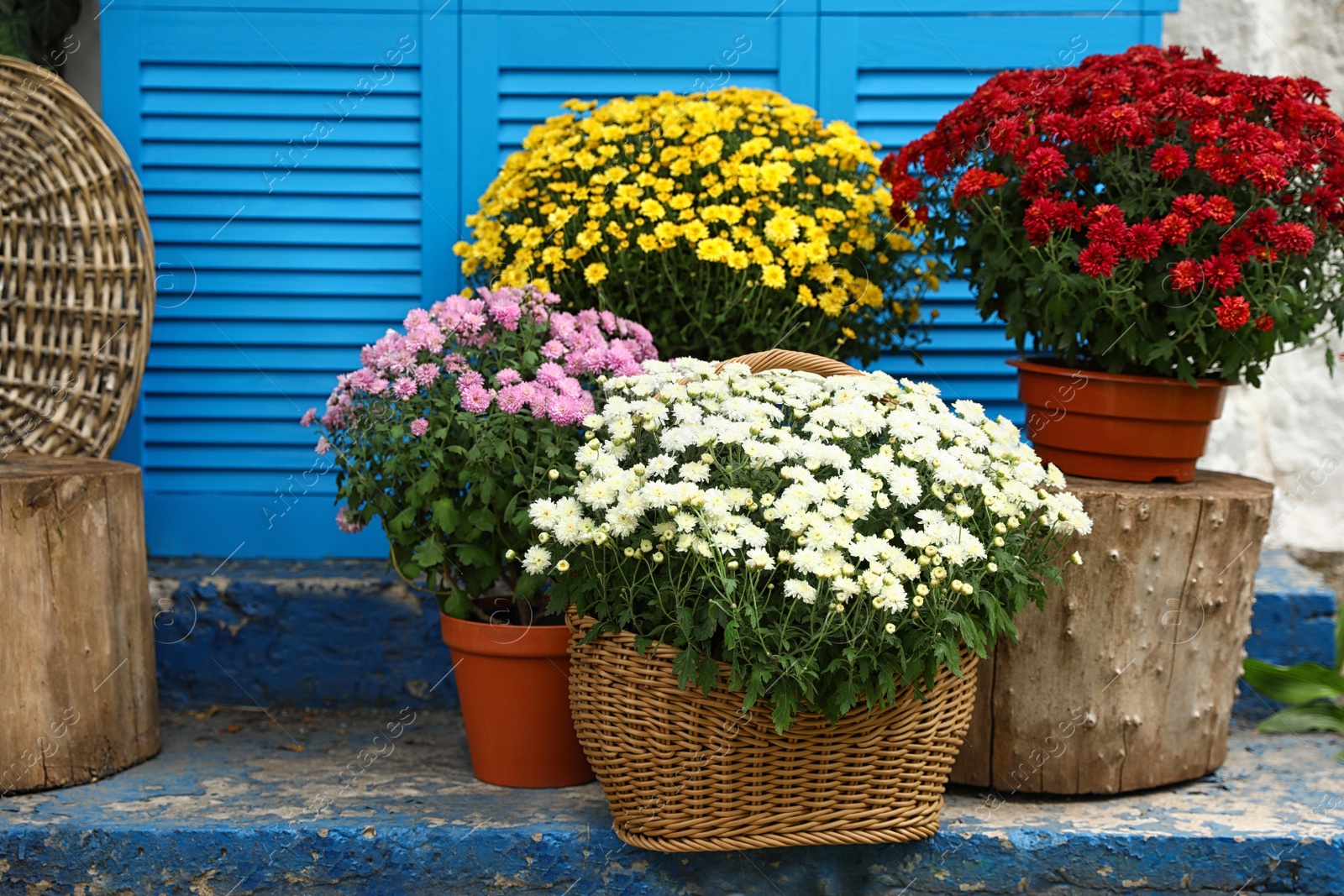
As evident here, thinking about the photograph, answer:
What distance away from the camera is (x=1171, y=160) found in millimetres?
2330

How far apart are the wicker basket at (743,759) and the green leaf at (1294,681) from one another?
50.0 inches

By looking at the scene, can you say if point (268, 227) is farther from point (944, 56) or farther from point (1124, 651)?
point (1124, 651)

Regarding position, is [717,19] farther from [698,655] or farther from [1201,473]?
[698,655]

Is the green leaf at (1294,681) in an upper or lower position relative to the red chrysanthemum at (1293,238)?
lower

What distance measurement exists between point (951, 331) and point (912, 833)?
1.54 metres

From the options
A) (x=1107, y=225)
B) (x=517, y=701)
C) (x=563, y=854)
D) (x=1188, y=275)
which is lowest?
(x=563, y=854)

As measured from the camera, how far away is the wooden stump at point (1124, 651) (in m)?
2.45

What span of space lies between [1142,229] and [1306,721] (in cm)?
140

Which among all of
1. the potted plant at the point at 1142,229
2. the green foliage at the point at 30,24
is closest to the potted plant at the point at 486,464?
the potted plant at the point at 1142,229

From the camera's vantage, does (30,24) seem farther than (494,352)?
Yes

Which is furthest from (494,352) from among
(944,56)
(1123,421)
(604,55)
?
(944,56)

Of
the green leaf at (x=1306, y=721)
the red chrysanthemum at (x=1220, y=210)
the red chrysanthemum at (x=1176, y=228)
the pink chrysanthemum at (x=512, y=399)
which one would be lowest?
the green leaf at (x=1306, y=721)

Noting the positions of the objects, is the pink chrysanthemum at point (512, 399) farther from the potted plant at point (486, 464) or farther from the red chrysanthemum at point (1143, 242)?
the red chrysanthemum at point (1143, 242)

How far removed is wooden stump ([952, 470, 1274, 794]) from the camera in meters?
2.45
